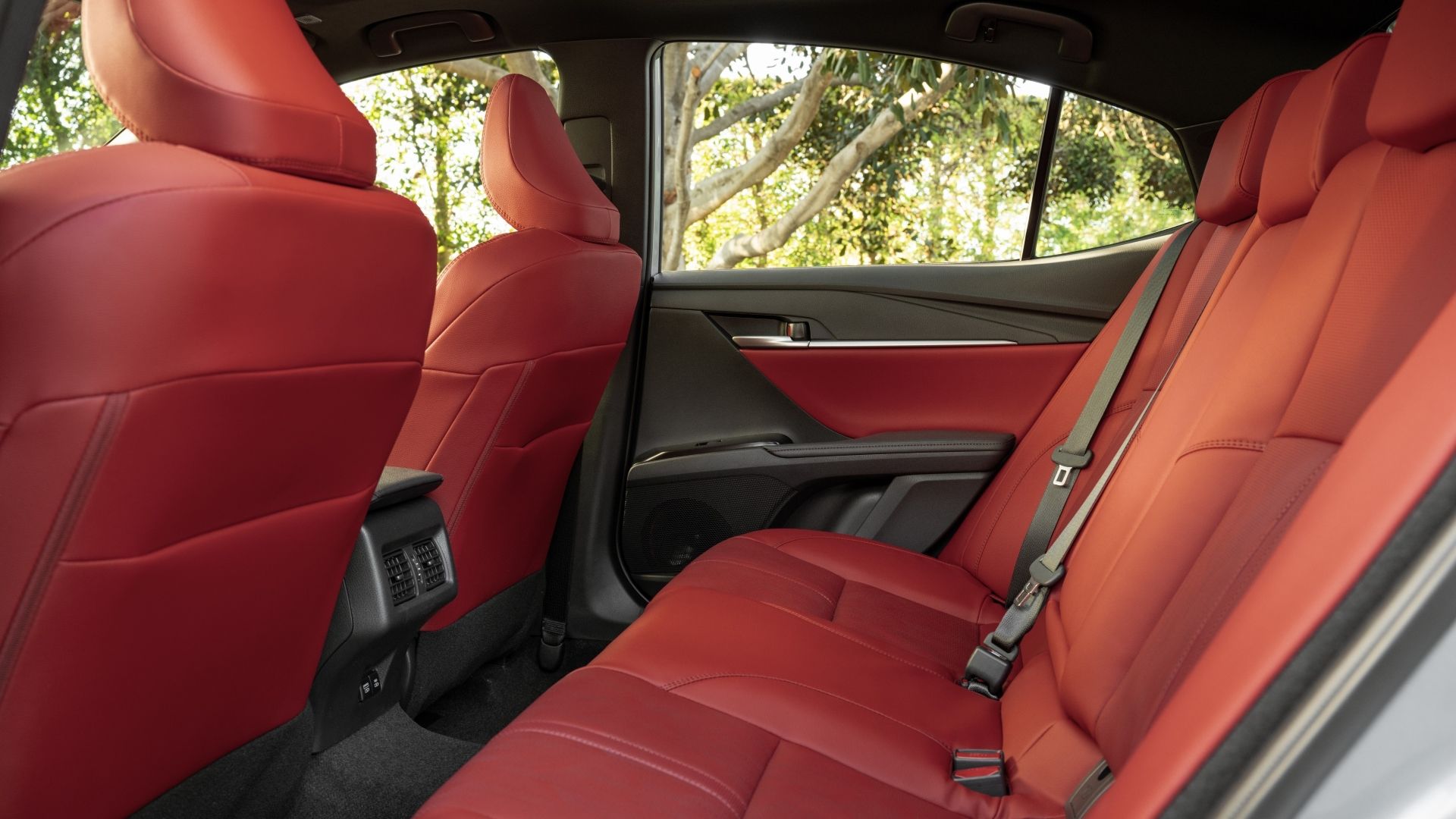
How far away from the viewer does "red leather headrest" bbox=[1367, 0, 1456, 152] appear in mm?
891

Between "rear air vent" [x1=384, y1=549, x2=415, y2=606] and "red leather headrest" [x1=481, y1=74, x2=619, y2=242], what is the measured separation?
25.2 inches

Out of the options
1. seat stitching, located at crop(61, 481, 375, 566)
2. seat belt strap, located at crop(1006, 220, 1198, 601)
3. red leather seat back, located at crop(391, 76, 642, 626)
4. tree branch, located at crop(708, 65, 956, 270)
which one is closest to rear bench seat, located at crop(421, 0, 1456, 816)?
seat belt strap, located at crop(1006, 220, 1198, 601)

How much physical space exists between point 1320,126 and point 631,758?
3.51ft

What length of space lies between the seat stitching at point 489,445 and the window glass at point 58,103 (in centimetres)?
75

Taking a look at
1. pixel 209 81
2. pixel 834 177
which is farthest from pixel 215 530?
pixel 834 177

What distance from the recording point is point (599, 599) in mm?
2459

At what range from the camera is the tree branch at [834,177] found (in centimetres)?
A: 274

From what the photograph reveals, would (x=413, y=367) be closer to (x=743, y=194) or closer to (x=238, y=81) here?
(x=238, y=81)

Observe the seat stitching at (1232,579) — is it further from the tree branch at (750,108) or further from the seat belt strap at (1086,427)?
the tree branch at (750,108)

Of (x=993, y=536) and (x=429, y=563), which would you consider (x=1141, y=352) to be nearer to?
(x=993, y=536)

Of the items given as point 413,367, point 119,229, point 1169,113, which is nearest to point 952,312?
point 1169,113

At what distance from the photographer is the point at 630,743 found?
1.09m

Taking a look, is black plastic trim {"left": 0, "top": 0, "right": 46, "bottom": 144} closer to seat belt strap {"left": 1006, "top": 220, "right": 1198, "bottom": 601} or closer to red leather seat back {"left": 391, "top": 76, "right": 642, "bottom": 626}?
red leather seat back {"left": 391, "top": 76, "right": 642, "bottom": 626}

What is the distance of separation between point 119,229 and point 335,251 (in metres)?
0.22
